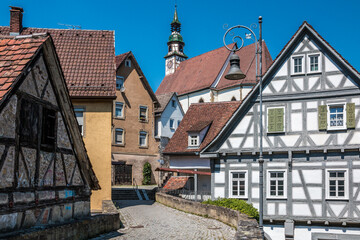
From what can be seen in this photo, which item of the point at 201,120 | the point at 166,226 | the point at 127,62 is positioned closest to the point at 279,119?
the point at 166,226

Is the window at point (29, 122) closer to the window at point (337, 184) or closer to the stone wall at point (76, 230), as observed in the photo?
the stone wall at point (76, 230)

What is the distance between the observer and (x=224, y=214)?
18.3m

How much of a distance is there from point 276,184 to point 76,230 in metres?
12.7

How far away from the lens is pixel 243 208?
19.8m

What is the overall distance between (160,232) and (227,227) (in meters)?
2.74

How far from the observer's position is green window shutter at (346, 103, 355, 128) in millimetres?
21233

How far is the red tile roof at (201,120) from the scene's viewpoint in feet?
97.8

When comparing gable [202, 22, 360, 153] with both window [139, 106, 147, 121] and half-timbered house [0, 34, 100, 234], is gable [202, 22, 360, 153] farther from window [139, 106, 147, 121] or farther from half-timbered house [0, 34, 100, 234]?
window [139, 106, 147, 121]

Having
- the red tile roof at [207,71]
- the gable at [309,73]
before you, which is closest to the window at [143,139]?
the red tile roof at [207,71]

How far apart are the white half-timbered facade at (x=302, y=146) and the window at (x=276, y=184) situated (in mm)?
47

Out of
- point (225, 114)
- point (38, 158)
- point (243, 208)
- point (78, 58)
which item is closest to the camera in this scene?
point (38, 158)

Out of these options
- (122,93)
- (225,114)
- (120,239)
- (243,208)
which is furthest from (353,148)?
(122,93)

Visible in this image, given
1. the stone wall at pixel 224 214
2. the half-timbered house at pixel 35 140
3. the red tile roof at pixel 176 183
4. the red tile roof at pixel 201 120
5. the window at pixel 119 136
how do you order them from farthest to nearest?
the window at pixel 119 136 → the red tile roof at pixel 176 183 → the red tile roof at pixel 201 120 → the stone wall at pixel 224 214 → the half-timbered house at pixel 35 140

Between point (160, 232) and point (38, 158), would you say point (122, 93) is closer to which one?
point (160, 232)
